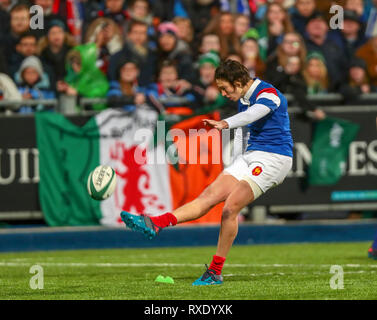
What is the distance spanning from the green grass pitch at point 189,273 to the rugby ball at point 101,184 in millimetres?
900

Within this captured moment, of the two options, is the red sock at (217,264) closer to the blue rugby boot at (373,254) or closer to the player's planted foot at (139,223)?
the player's planted foot at (139,223)

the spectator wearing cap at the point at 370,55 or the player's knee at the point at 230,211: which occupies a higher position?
the spectator wearing cap at the point at 370,55

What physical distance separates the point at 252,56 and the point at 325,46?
6.52 feet

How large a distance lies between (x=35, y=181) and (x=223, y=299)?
7.81 metres

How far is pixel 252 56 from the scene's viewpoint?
17719 mm

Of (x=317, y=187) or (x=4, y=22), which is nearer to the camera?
(x=317, y=187)

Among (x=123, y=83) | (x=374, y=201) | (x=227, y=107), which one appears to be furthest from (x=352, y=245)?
(x=123, y=83)

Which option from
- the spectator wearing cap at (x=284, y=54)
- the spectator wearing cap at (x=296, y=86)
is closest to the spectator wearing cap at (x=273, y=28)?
the spectator wearing cap at (x=284, y=54)

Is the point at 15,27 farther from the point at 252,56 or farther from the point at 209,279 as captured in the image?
the point at 209,279

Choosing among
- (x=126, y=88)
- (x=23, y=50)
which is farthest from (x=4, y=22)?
(x=126, y=88)

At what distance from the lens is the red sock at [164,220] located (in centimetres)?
1063

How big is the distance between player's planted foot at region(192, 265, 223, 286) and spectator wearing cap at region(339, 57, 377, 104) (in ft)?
24.4

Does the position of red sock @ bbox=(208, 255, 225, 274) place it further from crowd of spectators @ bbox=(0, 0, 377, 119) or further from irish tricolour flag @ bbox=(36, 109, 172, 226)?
crowd of spectators @ bbox=(0, 0, 377, 119)
